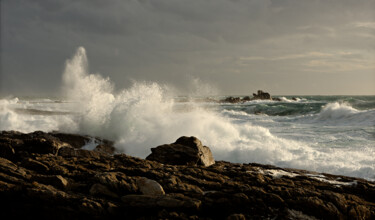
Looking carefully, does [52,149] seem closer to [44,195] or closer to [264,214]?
[44,195]

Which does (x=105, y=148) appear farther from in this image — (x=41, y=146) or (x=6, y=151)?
(x=6, y=151)

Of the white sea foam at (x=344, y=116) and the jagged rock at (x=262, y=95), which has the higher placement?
the jagged rock at (x=262, y=95)

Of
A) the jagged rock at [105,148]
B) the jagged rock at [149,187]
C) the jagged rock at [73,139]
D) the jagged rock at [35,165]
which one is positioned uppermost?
the jagged rock at [35,165]

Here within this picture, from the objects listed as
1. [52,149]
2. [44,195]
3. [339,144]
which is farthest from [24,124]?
[339,144]

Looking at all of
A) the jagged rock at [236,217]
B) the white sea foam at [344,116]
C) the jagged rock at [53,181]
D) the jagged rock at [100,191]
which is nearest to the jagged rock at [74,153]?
the jagged rock at [53,181]

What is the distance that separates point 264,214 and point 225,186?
88 cm

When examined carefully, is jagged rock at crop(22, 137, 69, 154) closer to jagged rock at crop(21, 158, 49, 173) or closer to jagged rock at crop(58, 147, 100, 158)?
jagged rock at crop(58, 147, 100, 158)

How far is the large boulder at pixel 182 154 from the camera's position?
6.86m

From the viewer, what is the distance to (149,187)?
4.09 metres

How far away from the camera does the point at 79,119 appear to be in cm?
1354

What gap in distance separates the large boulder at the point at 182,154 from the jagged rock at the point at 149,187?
2635 mm

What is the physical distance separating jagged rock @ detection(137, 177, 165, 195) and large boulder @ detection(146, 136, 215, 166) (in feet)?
8.65

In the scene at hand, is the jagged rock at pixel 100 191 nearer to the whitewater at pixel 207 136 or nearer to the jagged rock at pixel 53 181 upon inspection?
the jagged rock at pixel 53 181

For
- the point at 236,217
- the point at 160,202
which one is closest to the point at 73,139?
the point at 160,202
